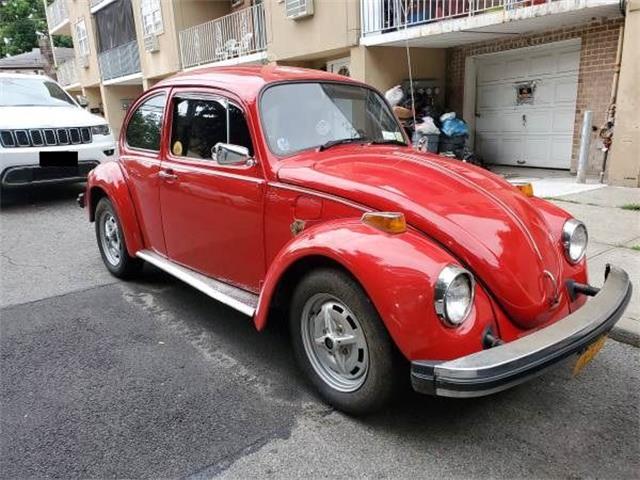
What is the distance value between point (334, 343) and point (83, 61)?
30.4 m

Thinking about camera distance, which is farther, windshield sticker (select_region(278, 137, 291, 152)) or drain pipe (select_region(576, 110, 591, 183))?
drain pipe (select_region(576, 110, 591, 183))

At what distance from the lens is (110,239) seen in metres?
5.26

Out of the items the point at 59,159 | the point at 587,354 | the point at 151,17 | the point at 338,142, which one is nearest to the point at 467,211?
the point at 587,354

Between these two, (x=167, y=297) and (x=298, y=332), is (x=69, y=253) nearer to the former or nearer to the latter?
(x=167, y=297)

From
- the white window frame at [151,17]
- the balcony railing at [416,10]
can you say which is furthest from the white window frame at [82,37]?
the balcony railing at [416,10]

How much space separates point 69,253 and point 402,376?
493 centimetres

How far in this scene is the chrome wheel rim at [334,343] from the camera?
273cm

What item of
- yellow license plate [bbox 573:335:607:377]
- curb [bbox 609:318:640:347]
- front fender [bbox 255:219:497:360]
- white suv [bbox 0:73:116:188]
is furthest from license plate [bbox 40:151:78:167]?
yellow license plate [bbox 573:335:607:377]

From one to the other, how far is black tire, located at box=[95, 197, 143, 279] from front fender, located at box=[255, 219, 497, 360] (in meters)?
2.84

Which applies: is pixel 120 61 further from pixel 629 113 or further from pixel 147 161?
pixel 147 161

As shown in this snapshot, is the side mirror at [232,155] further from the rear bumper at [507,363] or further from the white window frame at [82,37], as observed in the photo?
the white window frame at [82,37]

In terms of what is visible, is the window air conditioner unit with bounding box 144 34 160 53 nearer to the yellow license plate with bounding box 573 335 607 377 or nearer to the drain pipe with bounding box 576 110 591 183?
the drain pipe with bounding box 576 110 591 183

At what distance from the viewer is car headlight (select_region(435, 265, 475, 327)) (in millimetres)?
2340

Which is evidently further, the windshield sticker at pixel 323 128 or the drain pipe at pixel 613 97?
the drain pipe at pixel 613 97
